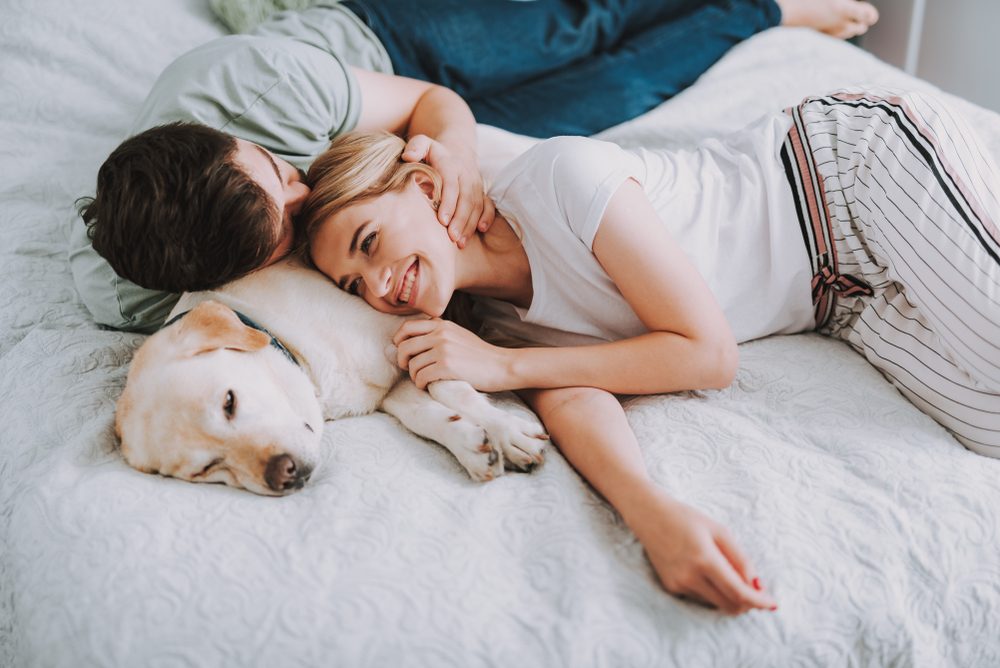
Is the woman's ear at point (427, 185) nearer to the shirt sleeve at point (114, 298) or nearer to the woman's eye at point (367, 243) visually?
the woman's eye at point (367, 243)

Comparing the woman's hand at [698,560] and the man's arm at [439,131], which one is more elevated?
the man's arm at [439,131]

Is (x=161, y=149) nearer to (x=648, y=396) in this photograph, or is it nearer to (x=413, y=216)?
(x=413, y=216)

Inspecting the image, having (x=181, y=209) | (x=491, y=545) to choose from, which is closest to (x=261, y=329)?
(x=181, y=209)

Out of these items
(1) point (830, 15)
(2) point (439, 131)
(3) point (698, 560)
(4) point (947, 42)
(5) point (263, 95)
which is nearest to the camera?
(3) point (698, 560)

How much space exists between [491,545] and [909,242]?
771mm

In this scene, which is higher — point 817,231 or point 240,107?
point 240,107

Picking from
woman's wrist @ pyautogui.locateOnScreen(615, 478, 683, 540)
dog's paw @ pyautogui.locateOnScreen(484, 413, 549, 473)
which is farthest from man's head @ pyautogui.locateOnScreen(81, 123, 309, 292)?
woman's wrist @ pyautogui.locateOnScreen(615, 478, 683, 540)

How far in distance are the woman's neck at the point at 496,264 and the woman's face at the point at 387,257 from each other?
0.08 m

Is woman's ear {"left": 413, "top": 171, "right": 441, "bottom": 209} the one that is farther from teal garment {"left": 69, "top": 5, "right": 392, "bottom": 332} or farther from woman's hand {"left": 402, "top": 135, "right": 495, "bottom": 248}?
teal garment {"left": 69, "top": 5, "right": 392, "bottom": 332}

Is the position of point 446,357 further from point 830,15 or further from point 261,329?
point 830,15

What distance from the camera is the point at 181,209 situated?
112 cm

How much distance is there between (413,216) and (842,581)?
0.78m

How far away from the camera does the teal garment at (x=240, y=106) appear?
133 centimetres

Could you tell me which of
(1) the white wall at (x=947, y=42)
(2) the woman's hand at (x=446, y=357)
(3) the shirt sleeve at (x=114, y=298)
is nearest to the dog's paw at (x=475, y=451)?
(2) the woman's hand at (x=446, y=357)
